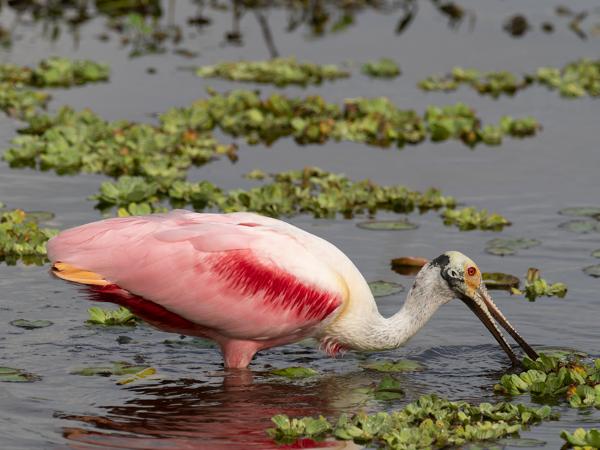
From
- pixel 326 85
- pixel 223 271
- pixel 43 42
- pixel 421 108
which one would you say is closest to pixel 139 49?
pixel 43 42

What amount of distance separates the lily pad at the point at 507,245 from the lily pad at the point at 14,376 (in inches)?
155

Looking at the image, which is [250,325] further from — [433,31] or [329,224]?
[433,31]

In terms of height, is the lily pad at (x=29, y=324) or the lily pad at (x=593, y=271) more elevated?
the lily pad at (x=593, y=271)

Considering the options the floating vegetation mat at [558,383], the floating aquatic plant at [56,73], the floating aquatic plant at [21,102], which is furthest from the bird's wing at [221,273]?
the floating aquatic plant at [56,73]

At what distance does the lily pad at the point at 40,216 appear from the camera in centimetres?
1085

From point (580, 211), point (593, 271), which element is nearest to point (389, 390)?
point (593, 271)

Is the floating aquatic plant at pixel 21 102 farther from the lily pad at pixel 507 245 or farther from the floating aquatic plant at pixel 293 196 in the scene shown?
the lily pad at pixel 507 245

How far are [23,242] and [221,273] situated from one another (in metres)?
2.31

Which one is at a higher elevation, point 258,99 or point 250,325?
point 258,99

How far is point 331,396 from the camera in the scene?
8.13 m

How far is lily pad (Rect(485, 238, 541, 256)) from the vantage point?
10664mm

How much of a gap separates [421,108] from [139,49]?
3890 millimetres

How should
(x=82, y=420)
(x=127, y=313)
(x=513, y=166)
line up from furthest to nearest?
(x=513, y=166)
(x=127, y=313)
(x=82, y=420)

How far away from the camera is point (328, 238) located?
1086cm
